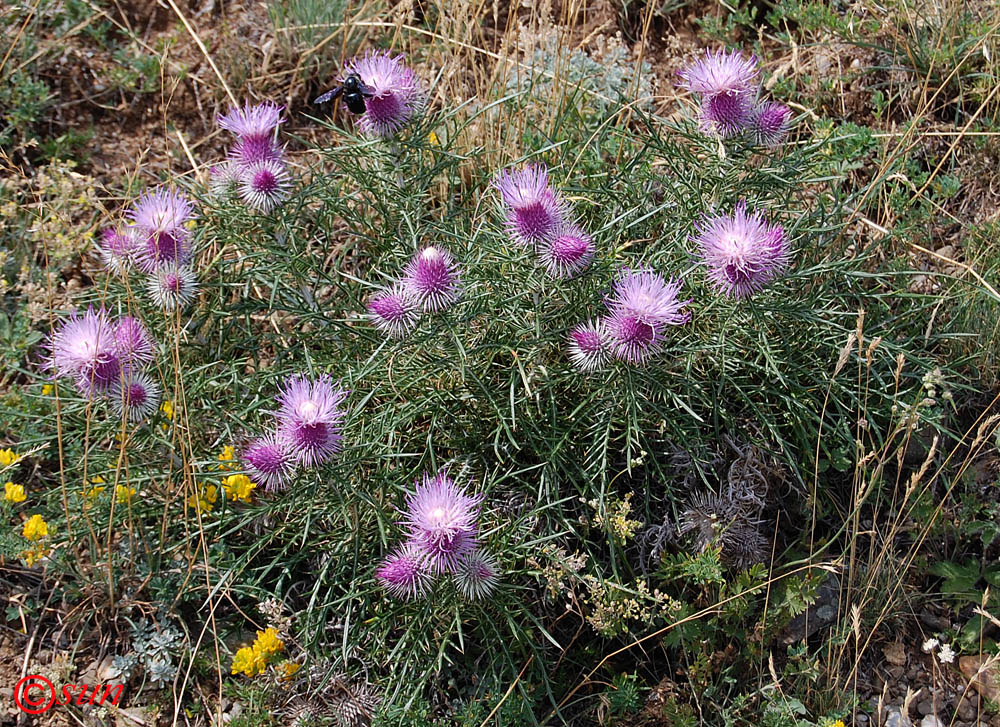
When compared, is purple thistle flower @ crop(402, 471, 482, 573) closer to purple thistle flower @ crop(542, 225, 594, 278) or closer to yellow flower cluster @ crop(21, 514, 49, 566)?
purple thistle flower @ crop(542, 225, 594, 278)

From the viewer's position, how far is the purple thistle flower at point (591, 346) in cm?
249

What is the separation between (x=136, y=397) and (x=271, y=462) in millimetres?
577

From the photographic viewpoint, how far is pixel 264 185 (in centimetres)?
279

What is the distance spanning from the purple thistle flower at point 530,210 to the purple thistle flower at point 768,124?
0.66 m

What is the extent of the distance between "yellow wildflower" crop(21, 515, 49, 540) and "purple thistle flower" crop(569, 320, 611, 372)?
1.75 m

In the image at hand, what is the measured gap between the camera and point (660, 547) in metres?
2.91

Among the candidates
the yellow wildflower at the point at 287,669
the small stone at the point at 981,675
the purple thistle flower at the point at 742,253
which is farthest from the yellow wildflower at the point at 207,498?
the small stone at the point at 981,675

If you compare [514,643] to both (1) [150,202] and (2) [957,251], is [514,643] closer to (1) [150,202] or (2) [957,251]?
(1) [150,202]

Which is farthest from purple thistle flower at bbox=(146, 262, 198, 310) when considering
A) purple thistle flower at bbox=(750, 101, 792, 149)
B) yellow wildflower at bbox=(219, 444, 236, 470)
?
purple thistle flower at bbox=(750, 101, 792, 149)

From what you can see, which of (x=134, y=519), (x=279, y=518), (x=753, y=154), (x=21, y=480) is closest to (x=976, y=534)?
(x=753, y=154)

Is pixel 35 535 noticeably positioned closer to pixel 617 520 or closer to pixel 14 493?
pixel 14 493

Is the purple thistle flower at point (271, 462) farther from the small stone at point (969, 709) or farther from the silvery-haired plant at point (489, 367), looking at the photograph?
the small stone at point (969, 709)

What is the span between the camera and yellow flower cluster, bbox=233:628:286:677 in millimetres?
2768

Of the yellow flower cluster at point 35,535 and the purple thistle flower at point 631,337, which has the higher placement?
the purple thistle flower at point 631,337
